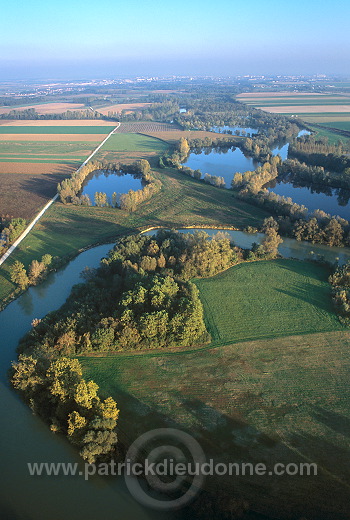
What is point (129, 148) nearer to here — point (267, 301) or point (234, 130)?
point (234, 130)

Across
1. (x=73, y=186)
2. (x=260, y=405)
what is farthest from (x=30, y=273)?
(x=73, y=186)

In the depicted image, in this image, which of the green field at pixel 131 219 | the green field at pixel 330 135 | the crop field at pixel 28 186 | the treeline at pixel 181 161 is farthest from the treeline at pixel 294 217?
the crop field at pixel 28 186

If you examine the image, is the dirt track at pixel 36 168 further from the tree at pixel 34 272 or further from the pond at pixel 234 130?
the pond at pixel 234 130

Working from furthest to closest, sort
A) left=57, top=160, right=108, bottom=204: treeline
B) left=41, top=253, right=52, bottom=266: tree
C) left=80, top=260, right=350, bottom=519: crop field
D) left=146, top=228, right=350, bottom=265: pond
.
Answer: left=57, top=160, right=108, bottom=204: treeline
left=146, top=228, right=350, bottom=265: pond
left=41, top=253, right=52, bottom=266: tree
left=80, top=260, right=350, bottom=519: crop field

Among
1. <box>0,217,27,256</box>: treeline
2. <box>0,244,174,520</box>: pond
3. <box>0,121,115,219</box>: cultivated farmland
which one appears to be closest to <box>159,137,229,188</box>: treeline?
<box>0,121,115,219</box>: cultivated farmland

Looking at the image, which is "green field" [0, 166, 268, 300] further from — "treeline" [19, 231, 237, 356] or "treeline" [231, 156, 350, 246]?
"treeline" [19, 231, 237, 356]
